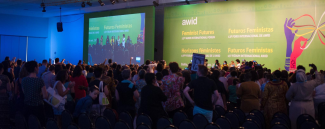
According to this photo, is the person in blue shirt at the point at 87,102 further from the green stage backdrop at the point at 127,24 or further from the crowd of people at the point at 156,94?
the green stage backdrop at the point at 127,24

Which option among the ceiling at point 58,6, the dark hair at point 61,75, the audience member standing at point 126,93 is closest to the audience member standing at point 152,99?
the audience member standing at point 126,93

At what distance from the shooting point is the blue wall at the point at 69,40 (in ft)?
64.1

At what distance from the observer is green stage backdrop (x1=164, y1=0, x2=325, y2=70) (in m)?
11.4

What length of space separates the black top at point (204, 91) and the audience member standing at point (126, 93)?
98cm

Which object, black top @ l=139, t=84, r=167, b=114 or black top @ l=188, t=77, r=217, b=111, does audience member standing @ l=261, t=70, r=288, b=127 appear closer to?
black top @ l=188, t=77, r=217, b=111

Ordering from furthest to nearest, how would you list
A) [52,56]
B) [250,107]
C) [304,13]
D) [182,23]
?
[52,56]
[182,23]
[304,13]
[250,107]

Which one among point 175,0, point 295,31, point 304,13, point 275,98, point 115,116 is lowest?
point 115,116

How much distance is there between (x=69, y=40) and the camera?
2016cm

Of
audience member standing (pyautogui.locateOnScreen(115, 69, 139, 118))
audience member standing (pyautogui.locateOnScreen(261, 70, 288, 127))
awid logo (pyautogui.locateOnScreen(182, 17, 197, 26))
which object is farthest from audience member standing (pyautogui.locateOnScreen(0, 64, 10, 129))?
awid logo (pyautogui.locateOnScreen(182, 17, 197, 26))

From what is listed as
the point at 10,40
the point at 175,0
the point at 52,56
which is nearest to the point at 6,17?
the point at 10,40

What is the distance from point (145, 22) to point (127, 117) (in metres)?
11.9

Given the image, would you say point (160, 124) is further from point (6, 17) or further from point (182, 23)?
point (6, 17)

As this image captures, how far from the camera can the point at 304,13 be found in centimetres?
1152

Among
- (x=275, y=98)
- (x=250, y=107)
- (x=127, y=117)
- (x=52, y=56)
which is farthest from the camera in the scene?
(x=52, y=56)
